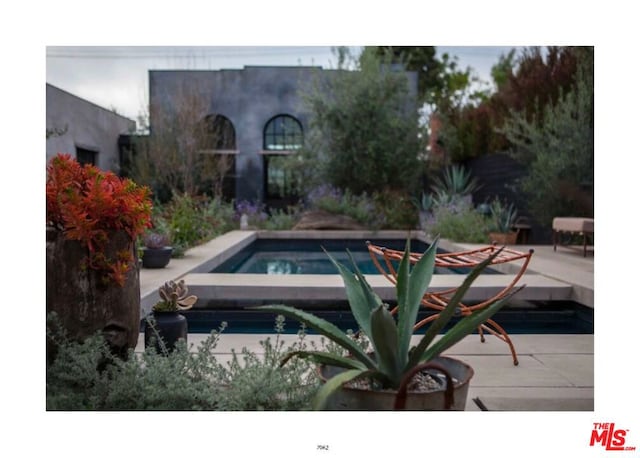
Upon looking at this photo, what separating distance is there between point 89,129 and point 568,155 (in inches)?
395

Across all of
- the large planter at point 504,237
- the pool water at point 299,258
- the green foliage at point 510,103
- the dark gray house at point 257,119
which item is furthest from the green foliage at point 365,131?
the large planter at point 504,237

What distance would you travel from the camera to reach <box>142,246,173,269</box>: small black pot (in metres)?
6.10

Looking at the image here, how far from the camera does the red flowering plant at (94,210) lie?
8.13 feet

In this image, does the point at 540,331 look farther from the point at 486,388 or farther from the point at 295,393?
the point at 295,393

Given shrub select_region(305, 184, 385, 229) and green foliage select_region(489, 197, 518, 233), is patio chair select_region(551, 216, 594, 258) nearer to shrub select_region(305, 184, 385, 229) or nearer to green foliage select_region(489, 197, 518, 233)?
green foliage select_region(489, 197, 518, 233)

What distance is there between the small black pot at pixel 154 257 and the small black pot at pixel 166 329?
325 centimetres

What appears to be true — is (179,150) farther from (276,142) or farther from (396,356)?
(396,356)

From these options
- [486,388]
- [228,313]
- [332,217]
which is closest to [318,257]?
[332,217]

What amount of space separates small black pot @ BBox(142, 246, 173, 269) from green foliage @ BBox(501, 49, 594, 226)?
233 inches

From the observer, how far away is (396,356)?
2025 millimetres

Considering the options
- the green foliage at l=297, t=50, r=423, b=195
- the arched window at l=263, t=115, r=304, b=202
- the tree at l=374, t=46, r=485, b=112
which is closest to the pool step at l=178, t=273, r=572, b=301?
the green foliage at l=297, t=50, r=423, b=195
